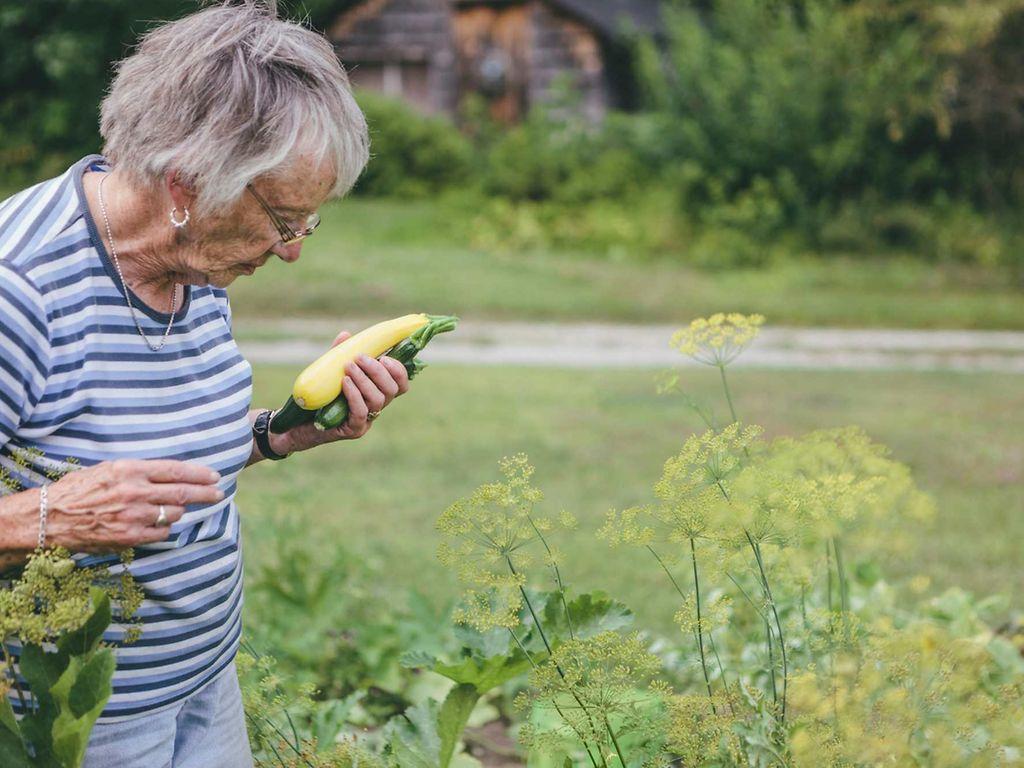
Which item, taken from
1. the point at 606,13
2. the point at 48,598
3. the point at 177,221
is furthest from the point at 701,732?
the point at 606,13

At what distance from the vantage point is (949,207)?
568 inches

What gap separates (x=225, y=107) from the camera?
1849 millimetres

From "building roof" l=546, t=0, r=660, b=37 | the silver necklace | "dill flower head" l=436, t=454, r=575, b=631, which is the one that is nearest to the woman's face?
the silver necklace

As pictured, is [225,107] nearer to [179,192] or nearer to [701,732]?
[179,192]

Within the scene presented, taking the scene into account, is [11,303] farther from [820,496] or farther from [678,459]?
[820,496]

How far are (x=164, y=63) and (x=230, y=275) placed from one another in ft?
1.17

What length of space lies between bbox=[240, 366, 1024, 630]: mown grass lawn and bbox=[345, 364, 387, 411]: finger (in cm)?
184

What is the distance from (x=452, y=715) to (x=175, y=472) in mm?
868

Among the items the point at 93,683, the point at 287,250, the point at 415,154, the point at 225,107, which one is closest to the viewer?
the point at 93,683

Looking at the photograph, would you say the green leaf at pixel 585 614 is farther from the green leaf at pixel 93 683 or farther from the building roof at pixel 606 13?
the building roof at pixel 606 13

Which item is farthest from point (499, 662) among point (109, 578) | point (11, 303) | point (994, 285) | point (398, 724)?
point (994, 285)

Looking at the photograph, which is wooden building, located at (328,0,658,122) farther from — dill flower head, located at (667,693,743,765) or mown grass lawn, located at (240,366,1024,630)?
dill flower head, located at (667,693,743,765)

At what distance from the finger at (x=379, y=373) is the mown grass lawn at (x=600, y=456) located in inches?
72.4

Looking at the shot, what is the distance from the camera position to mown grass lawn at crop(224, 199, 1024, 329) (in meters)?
11.9
